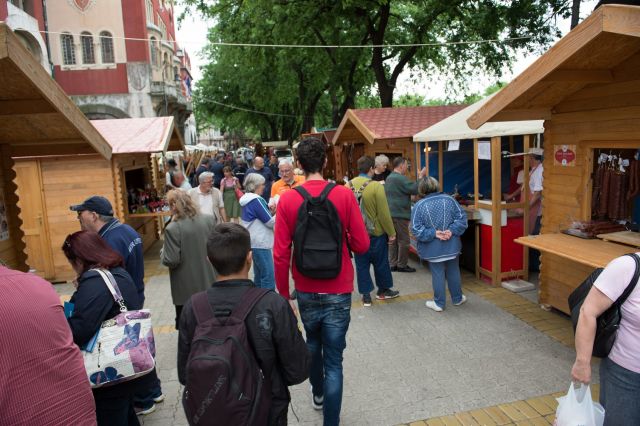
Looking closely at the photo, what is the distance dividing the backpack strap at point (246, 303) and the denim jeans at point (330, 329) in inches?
44.1

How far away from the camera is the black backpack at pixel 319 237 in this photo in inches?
120

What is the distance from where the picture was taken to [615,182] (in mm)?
4887

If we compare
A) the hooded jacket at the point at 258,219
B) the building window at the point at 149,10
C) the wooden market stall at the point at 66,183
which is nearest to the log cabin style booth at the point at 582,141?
the hooded jacket at the point at 258,219

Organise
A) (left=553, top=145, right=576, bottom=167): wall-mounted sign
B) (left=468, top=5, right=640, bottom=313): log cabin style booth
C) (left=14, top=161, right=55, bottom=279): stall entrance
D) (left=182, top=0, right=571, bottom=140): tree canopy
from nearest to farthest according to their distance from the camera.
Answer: (left=468, top=5, right=640, bottom=313): log cabin style booth < (left=553, top=145, right=576, bottom=167): wall-mounted sign < (left=14, top=161, right=55, bottom=279): stall entrance < (left=182, top=0, right=571, bottom=140): tree canopy

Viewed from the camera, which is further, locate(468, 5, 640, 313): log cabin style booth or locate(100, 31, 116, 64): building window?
locate(100, 31, 116, 64): building window

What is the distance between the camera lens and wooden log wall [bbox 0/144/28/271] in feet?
14.5

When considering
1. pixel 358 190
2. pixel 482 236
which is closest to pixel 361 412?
pixel 358 190

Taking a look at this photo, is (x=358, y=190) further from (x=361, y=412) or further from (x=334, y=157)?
(x=334, y=157)

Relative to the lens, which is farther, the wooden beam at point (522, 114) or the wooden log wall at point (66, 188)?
the wooden log wall at point (66, 188)

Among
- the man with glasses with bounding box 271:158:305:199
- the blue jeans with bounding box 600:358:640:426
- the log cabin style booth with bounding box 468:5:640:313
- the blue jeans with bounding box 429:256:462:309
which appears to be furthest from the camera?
the man with glasses with bounding box 271:158:305:199

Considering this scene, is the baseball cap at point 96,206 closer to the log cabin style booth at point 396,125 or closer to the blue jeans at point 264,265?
the blue jeans at point 264,265

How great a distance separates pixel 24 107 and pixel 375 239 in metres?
4.08

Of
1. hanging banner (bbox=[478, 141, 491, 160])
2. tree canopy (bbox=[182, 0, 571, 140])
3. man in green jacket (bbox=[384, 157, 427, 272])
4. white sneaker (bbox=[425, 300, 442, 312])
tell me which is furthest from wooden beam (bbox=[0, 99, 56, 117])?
tree canopy (bbox=[182, 0, 571, 140])

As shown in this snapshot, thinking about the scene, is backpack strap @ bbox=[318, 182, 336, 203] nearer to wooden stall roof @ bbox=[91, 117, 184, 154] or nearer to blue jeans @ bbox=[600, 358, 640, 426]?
blue jeans @ bbox=[600, 358, 640, 426]
